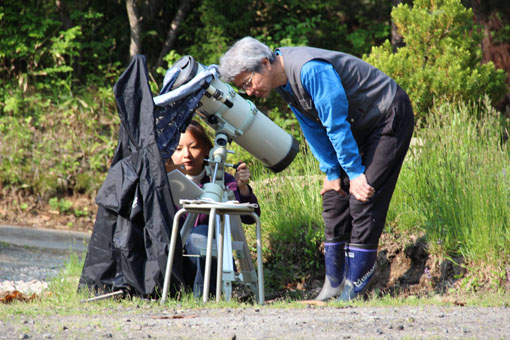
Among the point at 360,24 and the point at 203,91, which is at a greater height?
the point at 360,24

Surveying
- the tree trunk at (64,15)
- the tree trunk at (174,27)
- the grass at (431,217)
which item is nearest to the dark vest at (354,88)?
the grass at (431,217)

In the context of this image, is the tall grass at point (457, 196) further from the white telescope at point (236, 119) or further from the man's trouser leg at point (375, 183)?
the white telescope at point (236, 119)

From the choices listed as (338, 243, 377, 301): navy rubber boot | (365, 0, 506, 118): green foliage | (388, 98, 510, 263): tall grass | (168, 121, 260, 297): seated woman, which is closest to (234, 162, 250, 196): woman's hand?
(168, 121, 260, 297): seated woman

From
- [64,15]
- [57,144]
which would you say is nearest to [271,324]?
[57,144]

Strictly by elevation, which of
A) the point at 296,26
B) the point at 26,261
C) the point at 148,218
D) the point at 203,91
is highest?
the point at 296,26

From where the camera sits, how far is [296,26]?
1176 centimetres

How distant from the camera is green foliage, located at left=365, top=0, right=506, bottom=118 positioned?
7.04m

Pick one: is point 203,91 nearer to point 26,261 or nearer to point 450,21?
point 26,261

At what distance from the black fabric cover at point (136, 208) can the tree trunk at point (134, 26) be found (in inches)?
271

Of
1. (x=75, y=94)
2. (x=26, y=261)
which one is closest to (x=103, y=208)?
(x=26, y=261)

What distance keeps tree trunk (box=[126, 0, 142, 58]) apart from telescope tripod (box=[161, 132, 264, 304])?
717 cm

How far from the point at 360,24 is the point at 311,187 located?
740 cm

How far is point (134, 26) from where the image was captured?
1108 centimetres

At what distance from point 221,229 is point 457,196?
6.27 ft
